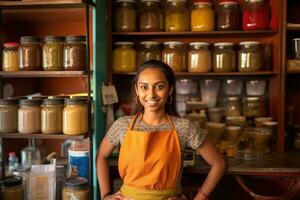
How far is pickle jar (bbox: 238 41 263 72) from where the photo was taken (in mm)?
2344

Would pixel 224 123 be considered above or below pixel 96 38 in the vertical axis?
below

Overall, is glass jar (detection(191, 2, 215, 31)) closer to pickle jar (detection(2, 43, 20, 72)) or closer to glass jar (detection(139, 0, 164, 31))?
glass jar (detection(139, 0, 164, 31))

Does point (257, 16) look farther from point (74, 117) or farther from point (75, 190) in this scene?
point (75, 190)

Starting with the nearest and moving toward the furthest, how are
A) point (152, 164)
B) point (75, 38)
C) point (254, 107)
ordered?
point (152, 164), point (75, 38), point (254, 107)

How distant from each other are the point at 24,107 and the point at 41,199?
0.48 m

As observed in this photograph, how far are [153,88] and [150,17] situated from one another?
0.97 metres

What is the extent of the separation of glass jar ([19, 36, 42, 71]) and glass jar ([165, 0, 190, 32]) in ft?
2.96

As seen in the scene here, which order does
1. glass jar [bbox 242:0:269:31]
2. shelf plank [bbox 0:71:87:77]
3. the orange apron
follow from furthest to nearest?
glass jar [bbox 242:0:269:31] → shelf plank [bbox 0:71:87:77] → the orange apron

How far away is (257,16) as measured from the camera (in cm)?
234

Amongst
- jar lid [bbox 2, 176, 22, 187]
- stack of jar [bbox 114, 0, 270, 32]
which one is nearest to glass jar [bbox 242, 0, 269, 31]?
stack of jar [bbox 114, 0, 270, 32]

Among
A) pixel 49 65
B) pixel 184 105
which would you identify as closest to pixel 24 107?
pixel 49 65

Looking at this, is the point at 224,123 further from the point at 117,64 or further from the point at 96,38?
the point at 96,38

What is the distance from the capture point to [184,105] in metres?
2.58

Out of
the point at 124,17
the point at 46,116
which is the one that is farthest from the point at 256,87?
the point at 46,116
